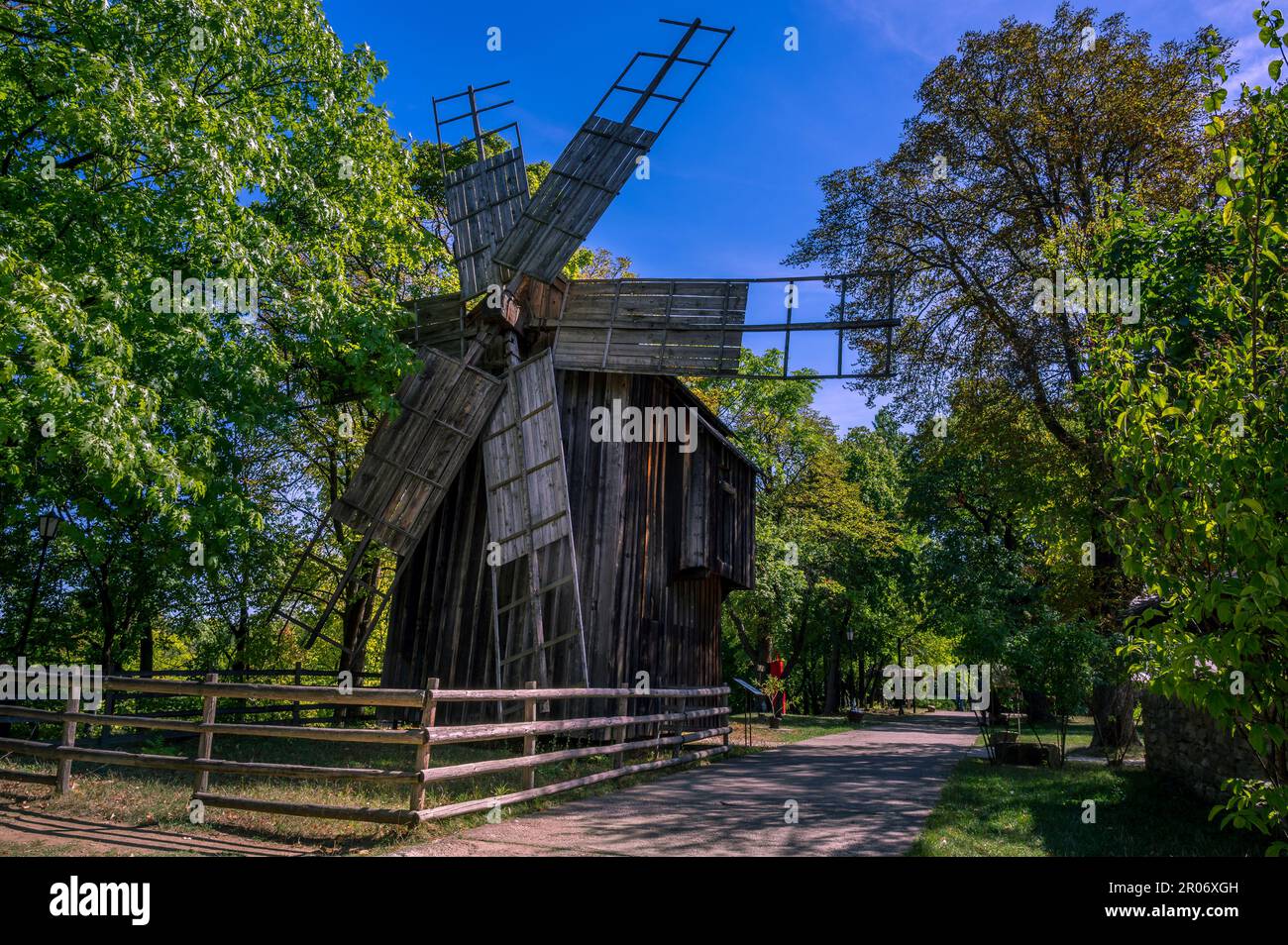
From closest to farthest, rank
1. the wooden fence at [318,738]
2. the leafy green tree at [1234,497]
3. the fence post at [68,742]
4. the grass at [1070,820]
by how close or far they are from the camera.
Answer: the leafy green tree at [1234,497] < the wooden fence at [318,738] < the grass at [1070,820] < the fence post at [68,742]

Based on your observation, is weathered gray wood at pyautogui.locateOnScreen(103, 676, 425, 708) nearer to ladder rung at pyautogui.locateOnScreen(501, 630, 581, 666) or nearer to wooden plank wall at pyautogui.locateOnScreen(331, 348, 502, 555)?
ladder rung at pyautogui.locateOnScreen(501, 630, 581, 666)

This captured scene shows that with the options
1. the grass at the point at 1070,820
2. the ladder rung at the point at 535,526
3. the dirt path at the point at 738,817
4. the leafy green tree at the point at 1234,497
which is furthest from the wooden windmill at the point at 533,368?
the leafy green tree at the point at 1234,497

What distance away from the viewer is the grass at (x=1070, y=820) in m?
8.69

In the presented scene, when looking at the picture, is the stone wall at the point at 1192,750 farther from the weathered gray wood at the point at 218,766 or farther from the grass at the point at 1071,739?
the weathered gray wood at the point at 218,766

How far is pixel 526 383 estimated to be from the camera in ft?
50.7

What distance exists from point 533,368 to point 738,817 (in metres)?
8.85

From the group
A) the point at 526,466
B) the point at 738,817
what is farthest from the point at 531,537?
the point at 738,817

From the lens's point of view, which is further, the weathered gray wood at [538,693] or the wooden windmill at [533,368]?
the wooden windmill at [533,368]

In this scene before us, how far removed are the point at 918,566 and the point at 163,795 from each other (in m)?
27.9

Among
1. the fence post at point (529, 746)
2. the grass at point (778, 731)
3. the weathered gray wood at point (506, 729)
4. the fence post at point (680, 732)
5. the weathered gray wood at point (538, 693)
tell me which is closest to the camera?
the weathered gray wood at point (506, 729)

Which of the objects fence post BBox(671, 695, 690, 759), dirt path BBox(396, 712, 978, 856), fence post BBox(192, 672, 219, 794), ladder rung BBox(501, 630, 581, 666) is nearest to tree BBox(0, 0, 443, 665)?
fence post BBox(192, 672, 219, 794)

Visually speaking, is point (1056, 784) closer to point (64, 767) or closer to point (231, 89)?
point (64, 767)

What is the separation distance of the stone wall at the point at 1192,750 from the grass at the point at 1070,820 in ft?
0.93

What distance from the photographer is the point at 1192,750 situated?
1184cm
